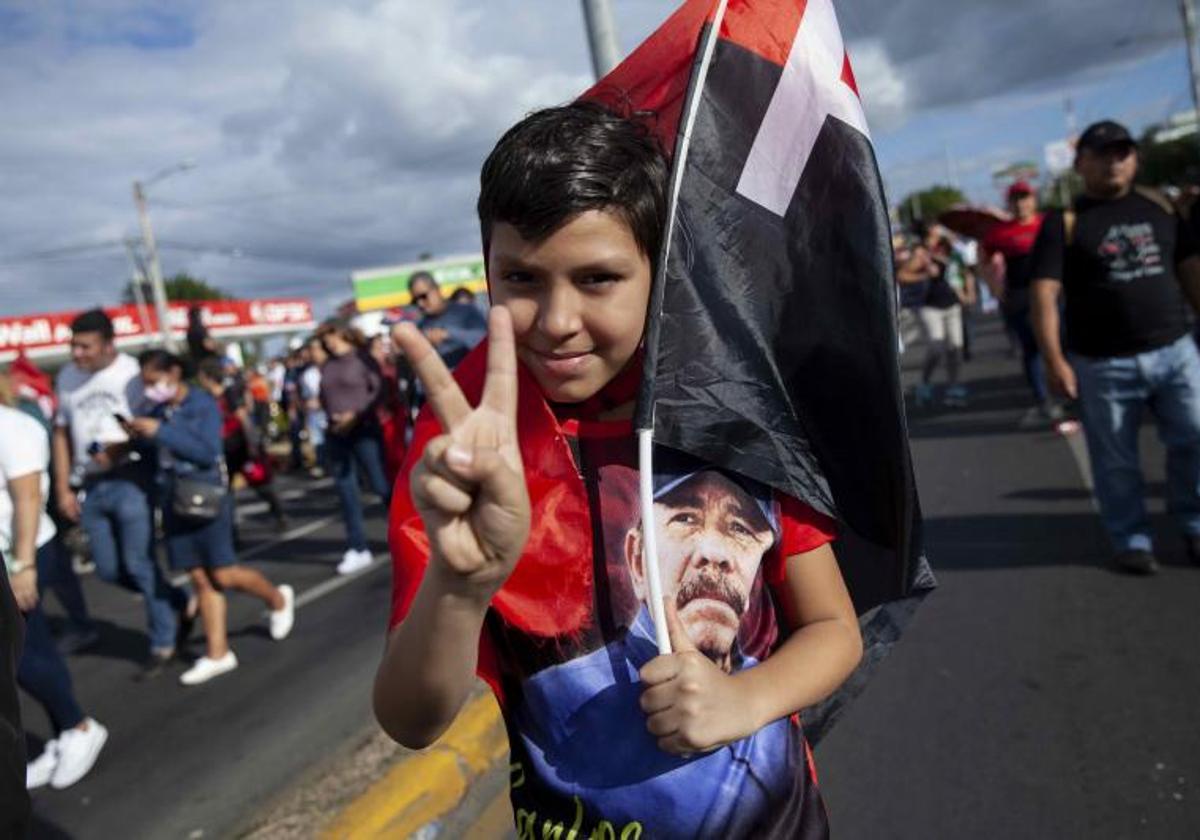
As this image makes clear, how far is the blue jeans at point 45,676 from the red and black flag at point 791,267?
11.7ft

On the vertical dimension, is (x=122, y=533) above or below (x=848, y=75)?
→ below

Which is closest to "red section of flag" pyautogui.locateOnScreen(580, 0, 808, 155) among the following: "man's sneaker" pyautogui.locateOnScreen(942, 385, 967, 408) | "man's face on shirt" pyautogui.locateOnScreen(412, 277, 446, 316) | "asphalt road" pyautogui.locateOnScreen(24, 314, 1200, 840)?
"asphalt road" pyautogui.locateOnScreen(24, 314, 1200, 840)

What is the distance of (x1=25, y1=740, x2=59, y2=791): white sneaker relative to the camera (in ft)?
13.0

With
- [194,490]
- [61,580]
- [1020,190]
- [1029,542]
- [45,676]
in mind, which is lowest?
[1029,542]

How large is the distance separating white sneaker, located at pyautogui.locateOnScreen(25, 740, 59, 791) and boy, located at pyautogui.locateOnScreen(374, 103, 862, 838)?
3.57 metres

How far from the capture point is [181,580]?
7.72 meters

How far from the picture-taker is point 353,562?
7.20 metres

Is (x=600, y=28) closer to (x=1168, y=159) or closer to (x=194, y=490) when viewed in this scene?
(x=194, y=490)

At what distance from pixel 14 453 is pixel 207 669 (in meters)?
1.79

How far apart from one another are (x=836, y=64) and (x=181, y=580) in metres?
7.54

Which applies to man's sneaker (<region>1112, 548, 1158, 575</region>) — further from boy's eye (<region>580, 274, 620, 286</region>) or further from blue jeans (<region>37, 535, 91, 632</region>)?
blue jeans (<region>37, 535, 91, 632</region>)

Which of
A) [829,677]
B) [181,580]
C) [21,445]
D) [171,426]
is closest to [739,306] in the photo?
[829,677]

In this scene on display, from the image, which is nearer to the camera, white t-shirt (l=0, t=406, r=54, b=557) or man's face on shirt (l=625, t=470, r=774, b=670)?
man's face on shirt (l=625, t=470, r=774, b=670)

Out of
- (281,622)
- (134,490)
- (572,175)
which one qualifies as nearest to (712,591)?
(572,175)
